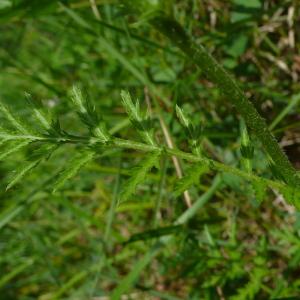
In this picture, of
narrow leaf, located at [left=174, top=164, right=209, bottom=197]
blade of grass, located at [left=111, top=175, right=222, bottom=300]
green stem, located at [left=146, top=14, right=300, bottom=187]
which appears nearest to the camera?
narrow leaf, located at [left=174, top=164, right=209, bottom=197]

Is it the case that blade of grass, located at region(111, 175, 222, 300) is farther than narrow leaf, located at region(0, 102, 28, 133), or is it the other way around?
blade of grass, located at region(111, 175, 222, 300)

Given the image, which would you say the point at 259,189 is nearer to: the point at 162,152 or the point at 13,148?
the point at 162,152

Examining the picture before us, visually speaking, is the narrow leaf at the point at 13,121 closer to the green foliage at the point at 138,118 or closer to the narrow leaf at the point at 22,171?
the narrow leaf at the point at 22,171

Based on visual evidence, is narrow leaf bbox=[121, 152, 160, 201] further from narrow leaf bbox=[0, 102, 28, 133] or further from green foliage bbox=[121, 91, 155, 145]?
narrow leaf bbox=[0, 102, 28, 133]

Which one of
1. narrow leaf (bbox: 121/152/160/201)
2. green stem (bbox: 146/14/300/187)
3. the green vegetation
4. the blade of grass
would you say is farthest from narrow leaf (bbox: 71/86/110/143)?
the blade of grass

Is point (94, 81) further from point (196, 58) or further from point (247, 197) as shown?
point (196, 58)

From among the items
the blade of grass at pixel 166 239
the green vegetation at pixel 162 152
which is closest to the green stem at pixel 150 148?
the green vegetation at pixel 162 152

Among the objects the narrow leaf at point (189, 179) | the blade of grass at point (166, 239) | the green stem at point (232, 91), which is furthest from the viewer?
the blade of grass at point (166, 239)

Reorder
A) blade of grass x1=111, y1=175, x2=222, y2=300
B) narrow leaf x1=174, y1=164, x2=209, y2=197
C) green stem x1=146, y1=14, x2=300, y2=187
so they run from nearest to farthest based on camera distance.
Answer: narrow leaf x1=174, y1=164, x2=209, y2=197 → green stem x1=146, y1=14, x2=300, y2=187 → blade of grass x1=111, y1=175, x2=222, y2=300
